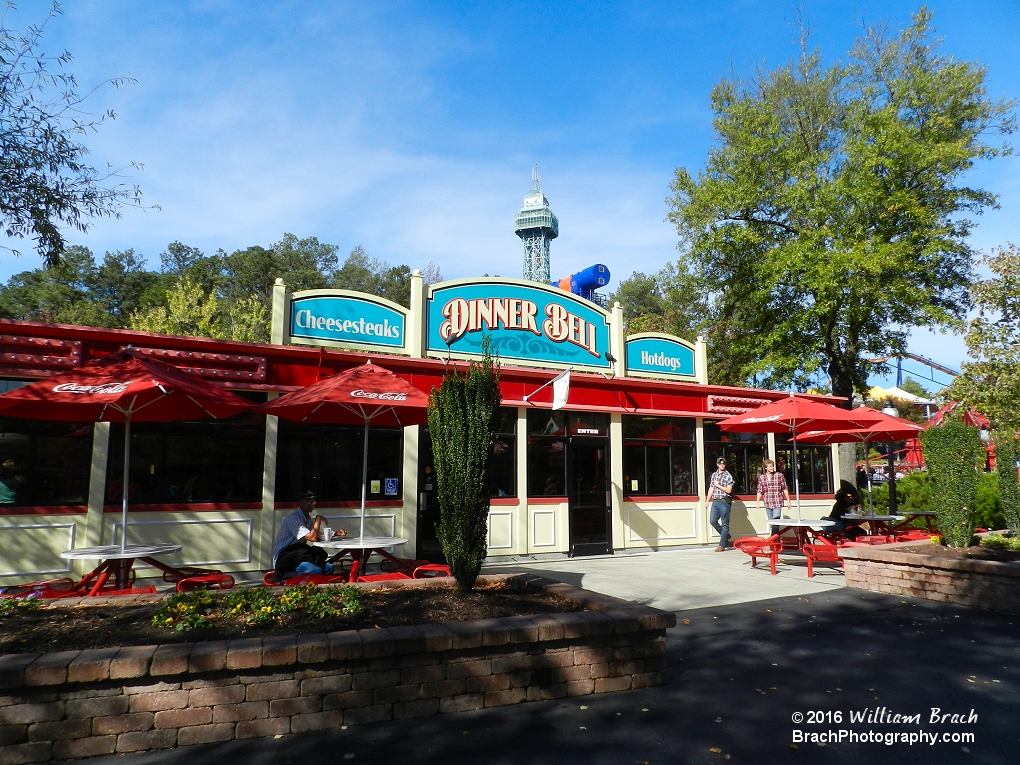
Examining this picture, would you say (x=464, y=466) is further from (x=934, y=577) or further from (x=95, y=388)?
(x=934, y=577)

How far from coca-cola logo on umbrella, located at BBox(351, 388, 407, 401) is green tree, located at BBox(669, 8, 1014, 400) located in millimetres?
12933

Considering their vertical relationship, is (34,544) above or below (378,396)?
below

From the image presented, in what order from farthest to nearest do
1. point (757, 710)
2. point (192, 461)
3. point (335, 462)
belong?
point (335, 462) → point (192, 461) → point (757, 710)

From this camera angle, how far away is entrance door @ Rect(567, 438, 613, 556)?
13.3 m

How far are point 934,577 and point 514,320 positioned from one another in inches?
320

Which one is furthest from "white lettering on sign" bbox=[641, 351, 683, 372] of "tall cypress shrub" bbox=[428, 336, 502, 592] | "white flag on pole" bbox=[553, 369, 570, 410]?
"tall cypress shrub" bbox=[428, 336, 502, 592]

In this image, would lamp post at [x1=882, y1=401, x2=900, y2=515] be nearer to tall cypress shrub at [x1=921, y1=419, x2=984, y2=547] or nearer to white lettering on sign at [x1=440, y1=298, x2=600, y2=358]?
tall cypress shrub at [x1=921, y1=419, x2=984, y2=547]

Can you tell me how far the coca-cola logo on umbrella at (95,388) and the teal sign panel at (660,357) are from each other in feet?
33.7

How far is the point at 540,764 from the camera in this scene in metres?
3.83

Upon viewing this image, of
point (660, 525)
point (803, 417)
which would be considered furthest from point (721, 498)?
point (803, 417)

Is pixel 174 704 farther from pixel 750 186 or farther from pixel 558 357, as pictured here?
pixel 750 186

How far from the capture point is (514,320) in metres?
13.4

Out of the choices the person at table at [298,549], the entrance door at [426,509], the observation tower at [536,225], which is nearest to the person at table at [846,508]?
the entrance door at [426,509]

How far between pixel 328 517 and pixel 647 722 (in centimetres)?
751
